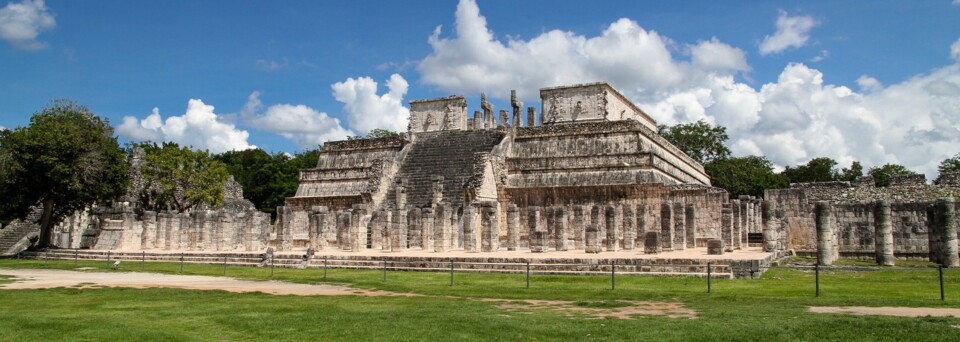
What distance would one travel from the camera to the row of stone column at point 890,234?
21094mm

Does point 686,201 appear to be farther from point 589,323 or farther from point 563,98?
point 589,323

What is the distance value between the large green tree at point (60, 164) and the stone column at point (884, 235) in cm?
2901

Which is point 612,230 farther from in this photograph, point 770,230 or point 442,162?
point 442,162

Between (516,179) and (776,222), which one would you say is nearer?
(776,222)

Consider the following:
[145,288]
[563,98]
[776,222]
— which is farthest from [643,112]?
[145,288]

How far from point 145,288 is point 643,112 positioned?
35641mm

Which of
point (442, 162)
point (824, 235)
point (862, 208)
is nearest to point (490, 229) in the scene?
point (824, 235)

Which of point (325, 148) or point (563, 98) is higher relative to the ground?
point (563, 98)

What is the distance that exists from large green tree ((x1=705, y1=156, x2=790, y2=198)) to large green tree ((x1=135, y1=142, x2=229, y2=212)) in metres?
33.0

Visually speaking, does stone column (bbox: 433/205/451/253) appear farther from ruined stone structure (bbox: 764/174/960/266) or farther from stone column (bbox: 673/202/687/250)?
ruined stone structure (bbox: 764/174/960/266)

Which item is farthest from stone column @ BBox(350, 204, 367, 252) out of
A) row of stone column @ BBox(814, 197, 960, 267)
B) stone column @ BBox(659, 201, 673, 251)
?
row of stone column @ BBox(814, 197, 960, 267)

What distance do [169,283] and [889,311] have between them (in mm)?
14758

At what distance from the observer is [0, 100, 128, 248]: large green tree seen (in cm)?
2988

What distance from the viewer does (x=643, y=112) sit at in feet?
153
